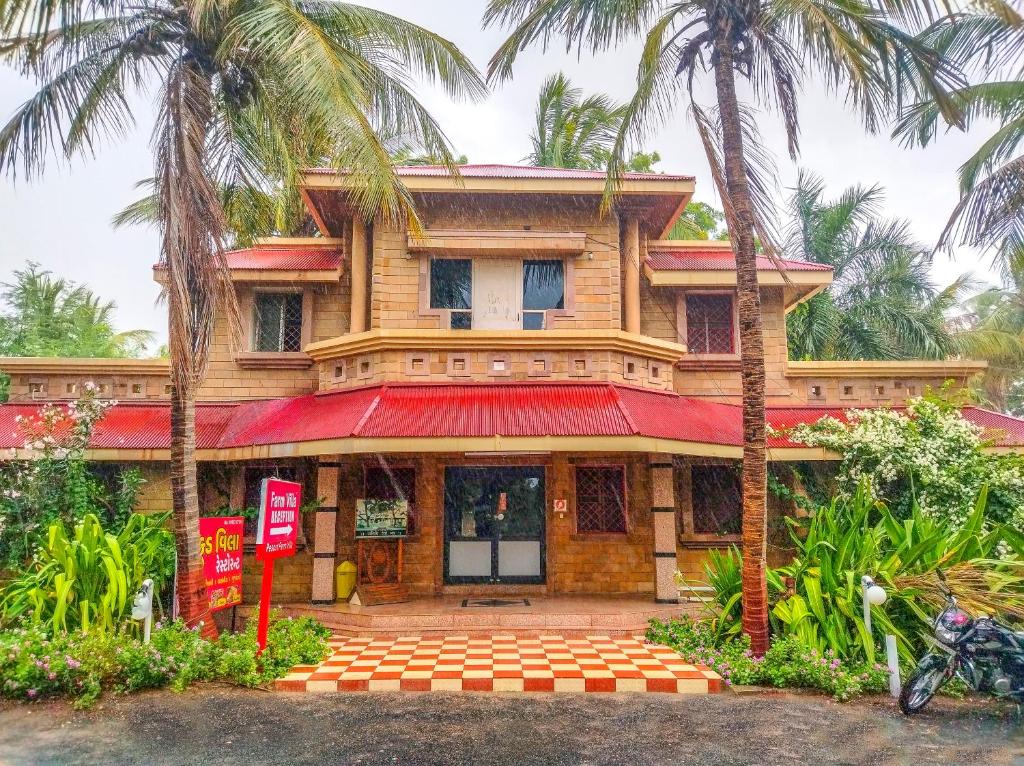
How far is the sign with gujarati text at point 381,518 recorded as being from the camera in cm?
1041

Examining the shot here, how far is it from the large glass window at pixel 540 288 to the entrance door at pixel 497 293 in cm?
13

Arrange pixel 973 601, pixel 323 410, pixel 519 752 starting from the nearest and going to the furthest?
pixel 519 752, pixel 973 601, pixel 323 410

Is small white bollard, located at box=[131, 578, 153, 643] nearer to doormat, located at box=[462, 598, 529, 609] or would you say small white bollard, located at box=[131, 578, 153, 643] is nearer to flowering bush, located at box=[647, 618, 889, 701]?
doormat, located at box=[462, 598, 529, 609]

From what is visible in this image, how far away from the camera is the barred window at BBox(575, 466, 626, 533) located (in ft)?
37.9

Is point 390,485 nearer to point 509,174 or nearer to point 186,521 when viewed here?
point 186,521

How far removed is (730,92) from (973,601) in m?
6.31

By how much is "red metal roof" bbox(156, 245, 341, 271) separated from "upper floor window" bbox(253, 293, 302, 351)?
603 millimetres

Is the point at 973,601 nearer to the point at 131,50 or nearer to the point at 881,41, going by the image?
the point at 881,41

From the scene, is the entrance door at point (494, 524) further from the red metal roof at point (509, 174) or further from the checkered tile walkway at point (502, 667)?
the red metal roof at point (509, 174)

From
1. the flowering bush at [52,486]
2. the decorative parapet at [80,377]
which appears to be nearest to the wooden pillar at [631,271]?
the decorative parapet at [80,377]

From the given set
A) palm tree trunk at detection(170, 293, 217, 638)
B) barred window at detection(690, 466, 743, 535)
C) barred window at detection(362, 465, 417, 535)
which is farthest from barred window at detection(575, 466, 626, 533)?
palm tree trunk at detection(170, 293, 217, 638)

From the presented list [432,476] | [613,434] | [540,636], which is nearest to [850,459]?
[613,434]

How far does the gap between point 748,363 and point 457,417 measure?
4.06 m

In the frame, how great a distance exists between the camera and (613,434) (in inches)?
357
